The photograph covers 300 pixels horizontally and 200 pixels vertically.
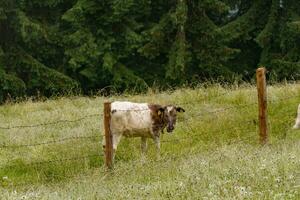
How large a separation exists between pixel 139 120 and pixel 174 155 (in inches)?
36.3

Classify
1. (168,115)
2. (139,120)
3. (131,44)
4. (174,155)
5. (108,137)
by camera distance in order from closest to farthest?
(108,137) → (174,155) → (139,120) → (168,115) → (131,44)

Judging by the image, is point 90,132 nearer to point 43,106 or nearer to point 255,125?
point 255,125

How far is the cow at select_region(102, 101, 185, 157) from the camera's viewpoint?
406 inches

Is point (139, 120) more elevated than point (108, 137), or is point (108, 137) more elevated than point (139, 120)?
point (139, 120)

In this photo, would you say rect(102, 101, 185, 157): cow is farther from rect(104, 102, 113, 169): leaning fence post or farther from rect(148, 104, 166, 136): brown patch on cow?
rect(104, 102, 113, 169): leaning fence post

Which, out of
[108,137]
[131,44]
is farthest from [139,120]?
[131,44]

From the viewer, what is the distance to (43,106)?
57.3 feet

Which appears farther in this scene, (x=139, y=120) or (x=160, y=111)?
(x=160, y=111)

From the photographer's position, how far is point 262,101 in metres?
10.1

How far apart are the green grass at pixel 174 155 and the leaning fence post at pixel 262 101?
0.29 meters

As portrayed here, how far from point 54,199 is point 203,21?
22.0m

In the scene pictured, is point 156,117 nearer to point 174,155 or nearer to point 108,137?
point 174,155

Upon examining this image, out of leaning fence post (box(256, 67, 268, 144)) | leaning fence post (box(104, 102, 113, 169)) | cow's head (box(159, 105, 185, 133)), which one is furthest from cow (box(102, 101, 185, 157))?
leaning fence post (box(256, 67, 268, 144))

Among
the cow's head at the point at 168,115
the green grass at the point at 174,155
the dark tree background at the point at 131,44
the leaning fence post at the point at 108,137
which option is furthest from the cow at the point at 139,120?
the dark tree background at the point at 131,44
